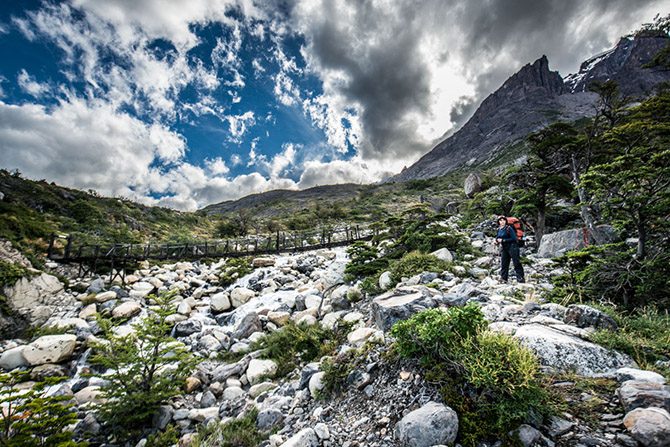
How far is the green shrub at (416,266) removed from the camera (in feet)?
24.6

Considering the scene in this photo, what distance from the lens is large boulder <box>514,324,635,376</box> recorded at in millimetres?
2945

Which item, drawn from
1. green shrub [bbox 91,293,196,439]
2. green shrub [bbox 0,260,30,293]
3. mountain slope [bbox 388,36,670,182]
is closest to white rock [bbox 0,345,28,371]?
green shrub [bbox 0,260,30,293]

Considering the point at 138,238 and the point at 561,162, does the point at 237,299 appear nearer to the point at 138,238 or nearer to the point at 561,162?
the point at 561,162

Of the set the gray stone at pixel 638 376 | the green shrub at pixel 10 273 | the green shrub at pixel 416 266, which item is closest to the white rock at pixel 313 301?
the green shrub at pixel 416 266

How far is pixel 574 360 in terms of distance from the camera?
300 cm

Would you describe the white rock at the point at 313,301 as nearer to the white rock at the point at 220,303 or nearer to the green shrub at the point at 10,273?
the white rock at the point at 220,303

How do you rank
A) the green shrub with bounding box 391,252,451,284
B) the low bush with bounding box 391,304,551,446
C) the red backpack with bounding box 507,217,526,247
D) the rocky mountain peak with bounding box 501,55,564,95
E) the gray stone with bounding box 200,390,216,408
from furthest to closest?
the rocky mountain peak with bounding box 501,55,564,95
the green shrub with bounding box 391,252,451,284
the red backpack with bounding box 507,217,526,247
the gray stone with bounding box 200,390,216,408
the low bush with bounding box 391,304,551,446

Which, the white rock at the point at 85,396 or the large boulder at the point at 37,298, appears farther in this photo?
the large boulder at the point at 37,298

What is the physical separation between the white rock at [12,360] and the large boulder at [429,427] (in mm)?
10158

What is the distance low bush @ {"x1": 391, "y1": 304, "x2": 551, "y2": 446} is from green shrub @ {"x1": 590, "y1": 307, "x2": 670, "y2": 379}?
122 centimetres

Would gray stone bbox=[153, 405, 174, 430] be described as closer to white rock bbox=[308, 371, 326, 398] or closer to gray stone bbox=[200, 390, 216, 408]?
gray stone bbox=[200, 390, 216, 408]

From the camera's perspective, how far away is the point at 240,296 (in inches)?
427

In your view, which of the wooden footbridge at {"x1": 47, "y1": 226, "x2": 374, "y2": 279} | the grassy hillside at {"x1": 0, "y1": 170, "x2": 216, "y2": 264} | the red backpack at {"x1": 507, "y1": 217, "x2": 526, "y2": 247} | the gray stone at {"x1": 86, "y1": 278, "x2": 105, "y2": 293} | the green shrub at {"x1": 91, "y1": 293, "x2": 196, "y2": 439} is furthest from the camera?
the wooden footbridge at {"x1": 47, "y1": 226, "x2": 374, "y2": 279}

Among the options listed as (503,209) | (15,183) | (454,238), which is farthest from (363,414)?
(15,183)
